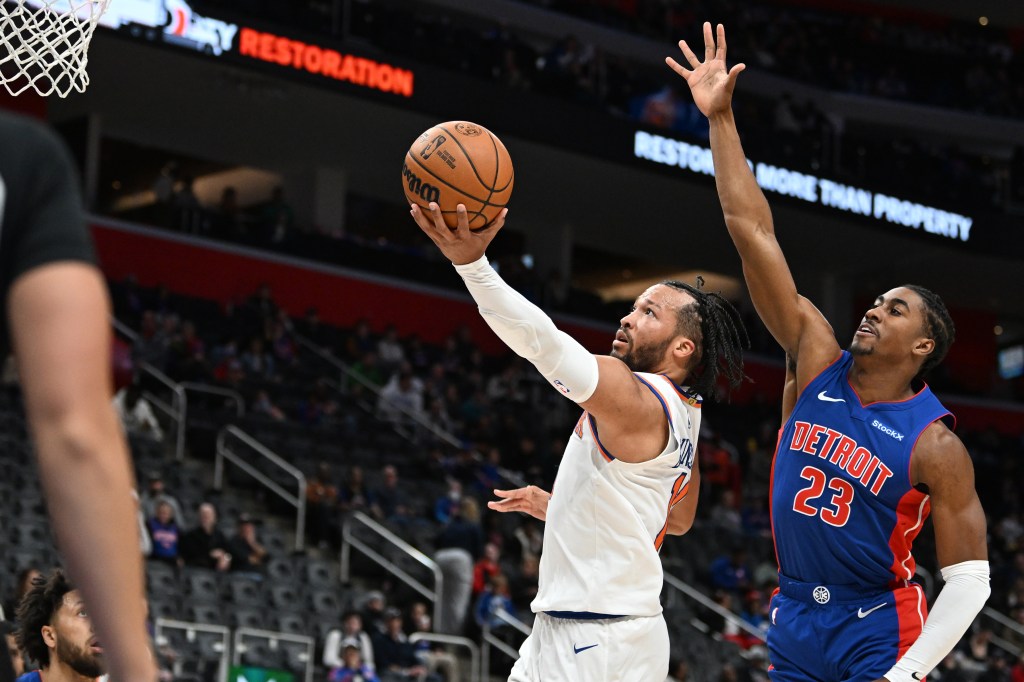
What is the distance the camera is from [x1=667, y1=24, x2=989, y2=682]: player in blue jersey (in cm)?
420

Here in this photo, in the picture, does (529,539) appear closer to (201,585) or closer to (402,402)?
(402,402)

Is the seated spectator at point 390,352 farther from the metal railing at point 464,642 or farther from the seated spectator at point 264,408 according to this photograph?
the metal railing at point 464,642

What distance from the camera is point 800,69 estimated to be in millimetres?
25656

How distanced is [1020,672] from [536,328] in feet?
43.5

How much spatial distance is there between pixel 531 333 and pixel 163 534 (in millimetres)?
8441

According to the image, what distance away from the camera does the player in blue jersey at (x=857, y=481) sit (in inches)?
165

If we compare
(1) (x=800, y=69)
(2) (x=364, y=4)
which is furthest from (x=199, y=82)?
(1) (x=800, y=69)

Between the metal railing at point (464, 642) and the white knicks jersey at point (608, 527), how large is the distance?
25.8 feet

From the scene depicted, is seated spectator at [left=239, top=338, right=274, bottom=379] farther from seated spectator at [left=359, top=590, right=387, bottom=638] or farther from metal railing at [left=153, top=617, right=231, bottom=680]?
metal railing at [left=153, top=617, right=231, bottom=680]

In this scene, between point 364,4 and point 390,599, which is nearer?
point 390,599

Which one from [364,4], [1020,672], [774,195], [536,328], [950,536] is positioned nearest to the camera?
[536,328]

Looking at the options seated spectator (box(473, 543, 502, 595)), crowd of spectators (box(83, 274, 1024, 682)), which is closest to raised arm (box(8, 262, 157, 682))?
crowd of spectators (box(83, 274, 1024, 682))

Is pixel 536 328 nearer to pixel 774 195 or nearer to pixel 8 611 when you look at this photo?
pixel 8 611

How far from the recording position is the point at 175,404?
1474cm
